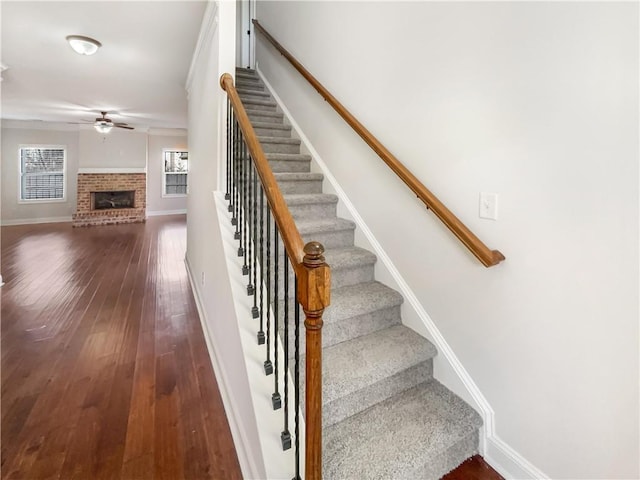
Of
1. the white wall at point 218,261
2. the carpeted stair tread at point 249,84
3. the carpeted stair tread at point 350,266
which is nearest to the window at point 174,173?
the carpeted stair tread at point 249,84

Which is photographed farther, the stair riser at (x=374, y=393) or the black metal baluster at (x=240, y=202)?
the black metal baluster at (x=240, y=202)

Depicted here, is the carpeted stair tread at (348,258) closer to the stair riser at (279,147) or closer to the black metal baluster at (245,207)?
the black metal baluster at (245,207)

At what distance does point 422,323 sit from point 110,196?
988 cm

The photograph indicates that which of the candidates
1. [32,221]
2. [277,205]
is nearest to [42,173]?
[32,221]

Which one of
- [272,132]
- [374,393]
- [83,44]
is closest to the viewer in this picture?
[374,393]

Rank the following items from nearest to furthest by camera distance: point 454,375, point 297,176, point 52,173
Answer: point 454,375, point 297,176, point 52,173

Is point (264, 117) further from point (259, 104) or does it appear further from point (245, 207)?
point (245, 207)

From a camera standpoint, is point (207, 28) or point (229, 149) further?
point (207, 28)

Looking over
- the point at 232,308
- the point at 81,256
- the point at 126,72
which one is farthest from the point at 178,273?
the point at 232,308

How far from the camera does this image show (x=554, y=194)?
1.24m

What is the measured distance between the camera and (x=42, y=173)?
8445 millimetres

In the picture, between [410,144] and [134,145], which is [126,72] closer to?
[410,144]

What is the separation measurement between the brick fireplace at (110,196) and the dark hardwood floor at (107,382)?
15.4 feet

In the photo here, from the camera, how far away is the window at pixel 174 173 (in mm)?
9922
